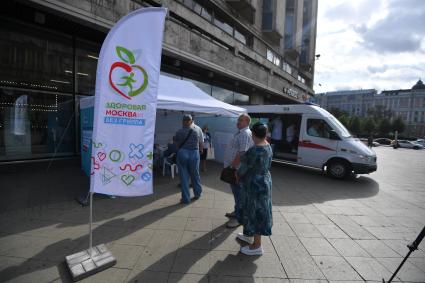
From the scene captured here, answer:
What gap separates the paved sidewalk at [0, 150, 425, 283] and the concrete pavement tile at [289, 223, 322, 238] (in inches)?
0.7

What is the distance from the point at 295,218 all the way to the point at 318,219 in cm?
47

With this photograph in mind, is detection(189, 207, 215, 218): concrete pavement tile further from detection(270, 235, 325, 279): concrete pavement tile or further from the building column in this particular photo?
the building column

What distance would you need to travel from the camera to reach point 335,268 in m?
3.19

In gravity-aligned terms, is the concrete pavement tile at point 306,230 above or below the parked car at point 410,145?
below

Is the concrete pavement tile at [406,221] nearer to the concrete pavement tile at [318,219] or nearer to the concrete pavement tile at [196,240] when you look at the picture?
the concrete pavement tile at [318,219]

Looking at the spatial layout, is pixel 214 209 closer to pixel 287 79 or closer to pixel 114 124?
pixel 114 124

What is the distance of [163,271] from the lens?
117 inches

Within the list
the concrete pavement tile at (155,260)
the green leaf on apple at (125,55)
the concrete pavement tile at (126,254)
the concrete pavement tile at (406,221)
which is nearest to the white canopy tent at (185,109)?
the green leaf on apple at (125,55)

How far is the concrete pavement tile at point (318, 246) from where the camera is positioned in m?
3.57

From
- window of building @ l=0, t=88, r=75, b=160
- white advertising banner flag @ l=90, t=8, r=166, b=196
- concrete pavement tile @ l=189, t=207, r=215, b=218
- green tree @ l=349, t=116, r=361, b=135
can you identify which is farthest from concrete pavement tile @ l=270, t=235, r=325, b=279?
green tree @ l=349, t=116, r=361, b=135

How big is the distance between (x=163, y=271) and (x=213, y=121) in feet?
28.0

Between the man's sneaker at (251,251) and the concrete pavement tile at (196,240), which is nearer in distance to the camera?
the man's sneaker at (251,251)

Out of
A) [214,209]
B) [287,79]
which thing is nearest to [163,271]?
[214,209]

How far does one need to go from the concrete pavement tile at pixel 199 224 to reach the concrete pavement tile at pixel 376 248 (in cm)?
247
